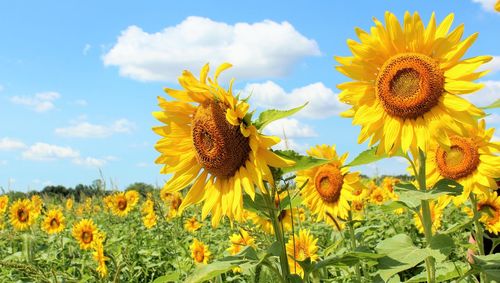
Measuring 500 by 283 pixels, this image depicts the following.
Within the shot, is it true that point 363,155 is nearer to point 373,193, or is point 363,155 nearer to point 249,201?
point 249,201

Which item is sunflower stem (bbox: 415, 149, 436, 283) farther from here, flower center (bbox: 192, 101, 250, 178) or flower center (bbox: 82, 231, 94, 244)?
flower center (bbox: 82, 231, 94, 244)

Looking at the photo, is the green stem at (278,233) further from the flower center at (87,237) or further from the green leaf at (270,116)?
the flower center at (87,237)

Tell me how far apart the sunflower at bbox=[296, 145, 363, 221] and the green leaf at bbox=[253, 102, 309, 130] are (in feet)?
6.98

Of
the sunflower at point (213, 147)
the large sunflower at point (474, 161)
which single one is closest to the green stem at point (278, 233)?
the sunflower at point (213, 147)

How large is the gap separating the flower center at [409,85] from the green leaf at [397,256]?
25.3 inches

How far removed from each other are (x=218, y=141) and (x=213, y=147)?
54 millimetres

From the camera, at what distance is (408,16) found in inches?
103

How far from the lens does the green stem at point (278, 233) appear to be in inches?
84.5

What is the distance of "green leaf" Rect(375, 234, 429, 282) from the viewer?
2248mm

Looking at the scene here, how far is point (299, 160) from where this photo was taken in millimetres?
2205

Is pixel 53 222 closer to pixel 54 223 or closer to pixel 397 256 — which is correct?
pixel 54 223

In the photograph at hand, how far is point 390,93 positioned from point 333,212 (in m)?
1.94

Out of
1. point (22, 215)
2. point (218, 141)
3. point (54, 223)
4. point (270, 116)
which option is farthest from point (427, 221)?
point (22, 215)

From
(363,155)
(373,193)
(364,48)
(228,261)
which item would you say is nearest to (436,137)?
(363,155)
